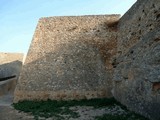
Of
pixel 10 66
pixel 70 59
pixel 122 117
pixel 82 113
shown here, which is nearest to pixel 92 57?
pixel 70 59

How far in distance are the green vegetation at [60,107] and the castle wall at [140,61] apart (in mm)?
608

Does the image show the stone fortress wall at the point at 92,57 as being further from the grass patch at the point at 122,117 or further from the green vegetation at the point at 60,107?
the green vegetation at the point at 60,107

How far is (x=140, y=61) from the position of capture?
10016mm

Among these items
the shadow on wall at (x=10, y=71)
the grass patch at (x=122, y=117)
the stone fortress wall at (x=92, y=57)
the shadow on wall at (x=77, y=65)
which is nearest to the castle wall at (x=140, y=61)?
the stone fortress wall at (x=92, y=57)

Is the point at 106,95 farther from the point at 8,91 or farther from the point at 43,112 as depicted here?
the point at 8,91

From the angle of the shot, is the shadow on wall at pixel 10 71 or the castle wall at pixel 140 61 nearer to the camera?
the castle wall at pixel 140 61

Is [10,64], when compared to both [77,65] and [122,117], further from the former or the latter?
[122,117]

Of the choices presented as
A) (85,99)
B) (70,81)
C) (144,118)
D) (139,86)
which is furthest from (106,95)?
(144,118)

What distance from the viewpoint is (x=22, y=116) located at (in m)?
11.0

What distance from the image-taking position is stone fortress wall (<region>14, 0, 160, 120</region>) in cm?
1043

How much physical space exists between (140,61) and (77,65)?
17.9ft

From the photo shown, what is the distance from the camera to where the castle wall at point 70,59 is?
1422 centimetres

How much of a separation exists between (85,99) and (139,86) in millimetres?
4583

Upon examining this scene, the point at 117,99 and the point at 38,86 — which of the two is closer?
the point at 117,99
